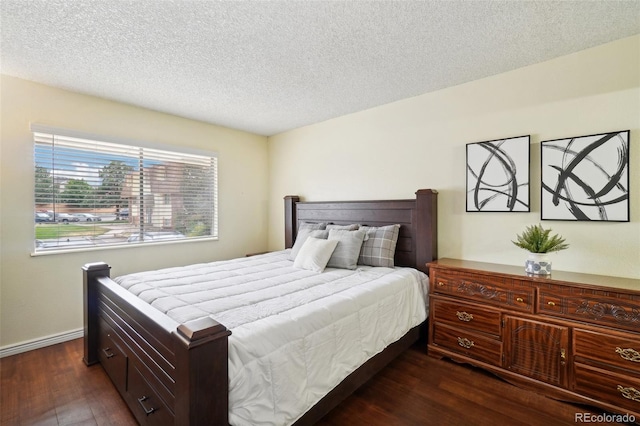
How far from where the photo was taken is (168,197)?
11.9ft

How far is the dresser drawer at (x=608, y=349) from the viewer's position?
1.69 m

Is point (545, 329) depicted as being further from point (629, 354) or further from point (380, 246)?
point (380, 246)

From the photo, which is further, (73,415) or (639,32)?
(639,32)

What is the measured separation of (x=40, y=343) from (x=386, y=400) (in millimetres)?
3139

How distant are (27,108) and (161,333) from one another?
9.02ft

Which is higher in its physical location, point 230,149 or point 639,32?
point 639,32

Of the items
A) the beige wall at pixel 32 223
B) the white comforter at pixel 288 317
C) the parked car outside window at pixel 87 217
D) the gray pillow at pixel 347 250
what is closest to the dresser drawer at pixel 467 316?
the white comforter at pixel 288 317

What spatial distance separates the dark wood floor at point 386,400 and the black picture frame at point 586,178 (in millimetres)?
1325

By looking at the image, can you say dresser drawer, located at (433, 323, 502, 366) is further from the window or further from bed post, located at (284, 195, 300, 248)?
the window

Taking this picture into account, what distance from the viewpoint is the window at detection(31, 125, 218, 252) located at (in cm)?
278

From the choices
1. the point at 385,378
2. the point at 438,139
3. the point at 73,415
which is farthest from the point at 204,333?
the point at 438,139

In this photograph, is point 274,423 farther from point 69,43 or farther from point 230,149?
point 230,149

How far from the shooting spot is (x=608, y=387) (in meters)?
1.75

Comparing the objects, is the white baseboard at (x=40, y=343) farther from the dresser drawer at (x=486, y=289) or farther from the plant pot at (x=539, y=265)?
the plant pot at (x=539, y=265)
